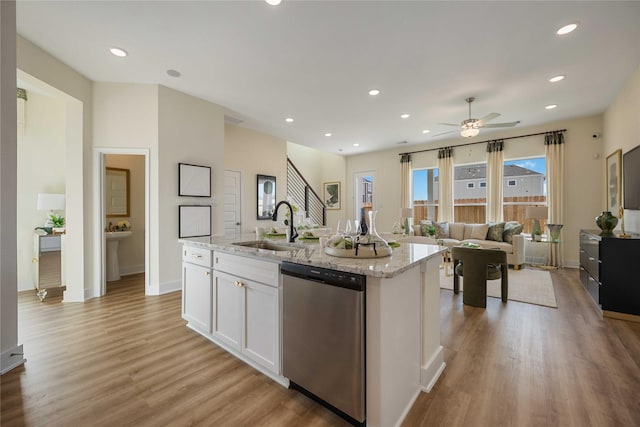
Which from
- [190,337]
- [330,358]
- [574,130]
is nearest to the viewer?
[330,358]

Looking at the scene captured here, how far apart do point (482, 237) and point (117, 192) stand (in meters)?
7.63

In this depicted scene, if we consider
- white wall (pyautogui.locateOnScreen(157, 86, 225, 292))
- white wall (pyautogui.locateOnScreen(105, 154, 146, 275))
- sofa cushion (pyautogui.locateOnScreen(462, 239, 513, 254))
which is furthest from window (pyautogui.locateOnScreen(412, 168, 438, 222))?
white wall (pyautogui.locateOnScreen(105, 154, 146, 275))

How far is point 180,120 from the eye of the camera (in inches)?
160

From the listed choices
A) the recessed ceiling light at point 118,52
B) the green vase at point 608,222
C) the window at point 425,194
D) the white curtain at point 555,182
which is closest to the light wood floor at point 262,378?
the green vase at point 608,222

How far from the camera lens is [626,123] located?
380 cm

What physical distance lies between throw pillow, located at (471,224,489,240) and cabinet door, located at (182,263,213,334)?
5.86 m

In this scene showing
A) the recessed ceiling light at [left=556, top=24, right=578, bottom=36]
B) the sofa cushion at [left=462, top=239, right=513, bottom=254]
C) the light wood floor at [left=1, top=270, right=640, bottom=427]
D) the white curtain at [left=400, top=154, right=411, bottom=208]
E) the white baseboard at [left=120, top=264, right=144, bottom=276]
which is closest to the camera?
the light wood floor at [left=1, top=270, right=640, bottom=427]

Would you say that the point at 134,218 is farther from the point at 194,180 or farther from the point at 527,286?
the point at 527,286

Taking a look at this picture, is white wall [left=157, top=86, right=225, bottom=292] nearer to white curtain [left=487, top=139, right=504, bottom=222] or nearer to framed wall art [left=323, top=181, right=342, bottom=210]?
framed wall art [left=323, top=181, right=342, bottom=210]

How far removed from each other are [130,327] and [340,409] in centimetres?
245

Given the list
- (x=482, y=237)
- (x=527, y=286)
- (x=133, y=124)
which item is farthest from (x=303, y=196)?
Answer: (x=527, y=286)

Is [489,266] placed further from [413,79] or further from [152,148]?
[152,148]

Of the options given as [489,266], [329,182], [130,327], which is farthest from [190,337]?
[329,182]

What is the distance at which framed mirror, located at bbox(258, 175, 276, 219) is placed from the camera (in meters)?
6.36
